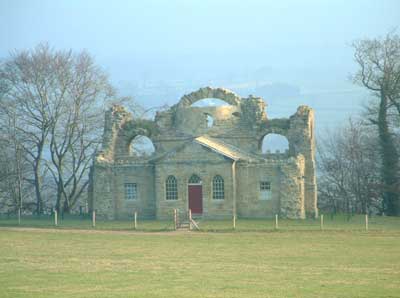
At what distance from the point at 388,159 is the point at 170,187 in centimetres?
1722

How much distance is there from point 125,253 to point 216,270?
7.41m

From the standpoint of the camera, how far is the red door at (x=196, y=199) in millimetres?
55281

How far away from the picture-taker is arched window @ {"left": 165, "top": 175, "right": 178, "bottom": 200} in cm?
5553

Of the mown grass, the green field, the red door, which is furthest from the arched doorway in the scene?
the green field

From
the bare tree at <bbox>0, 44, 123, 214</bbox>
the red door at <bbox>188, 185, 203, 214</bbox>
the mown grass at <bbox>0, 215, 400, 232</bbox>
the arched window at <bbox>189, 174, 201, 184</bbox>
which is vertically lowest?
the mown grass at <bbox>0, 215, 400, 232</bbox>

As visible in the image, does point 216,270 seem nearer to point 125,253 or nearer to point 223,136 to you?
point 125,253

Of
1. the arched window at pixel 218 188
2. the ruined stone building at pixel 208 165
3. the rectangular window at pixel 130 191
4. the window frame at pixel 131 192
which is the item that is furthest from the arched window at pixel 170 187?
the rectangular window at pixel 130 191

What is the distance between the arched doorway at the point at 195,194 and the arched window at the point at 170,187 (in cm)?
94

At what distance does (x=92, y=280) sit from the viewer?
28.4 metres

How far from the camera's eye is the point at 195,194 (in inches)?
2183

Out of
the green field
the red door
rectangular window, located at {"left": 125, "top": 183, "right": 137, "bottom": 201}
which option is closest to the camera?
the green field

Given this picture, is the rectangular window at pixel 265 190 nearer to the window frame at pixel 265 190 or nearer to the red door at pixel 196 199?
the window frame at pixel 265 190

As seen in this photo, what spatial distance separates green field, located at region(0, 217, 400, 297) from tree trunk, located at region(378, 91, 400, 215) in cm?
1044

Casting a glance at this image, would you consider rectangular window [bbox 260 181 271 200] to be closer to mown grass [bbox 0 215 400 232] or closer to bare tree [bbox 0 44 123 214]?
mown grass [bbox 0 215 400 232]
